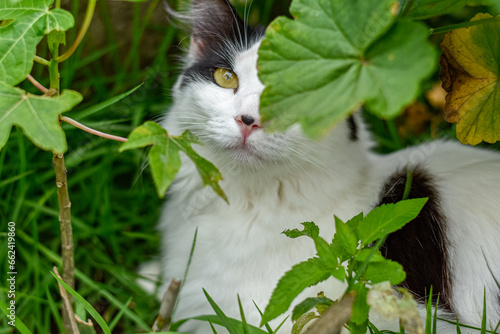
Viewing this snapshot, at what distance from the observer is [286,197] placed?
151 cm

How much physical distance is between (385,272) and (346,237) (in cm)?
10

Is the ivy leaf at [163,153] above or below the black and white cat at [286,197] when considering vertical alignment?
above

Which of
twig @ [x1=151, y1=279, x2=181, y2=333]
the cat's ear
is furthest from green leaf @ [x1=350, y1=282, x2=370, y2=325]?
the cat's ear

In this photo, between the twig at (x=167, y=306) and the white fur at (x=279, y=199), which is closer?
the twig at (x=167, y=306)

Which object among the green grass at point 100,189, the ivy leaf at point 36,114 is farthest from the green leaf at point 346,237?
the green grass at point 100,189

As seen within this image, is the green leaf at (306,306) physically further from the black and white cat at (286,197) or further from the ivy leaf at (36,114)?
the ivy leaf at (36,114)

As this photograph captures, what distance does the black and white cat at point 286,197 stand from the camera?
1.38 meters

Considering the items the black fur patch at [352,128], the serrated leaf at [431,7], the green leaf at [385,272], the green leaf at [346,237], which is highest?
the serrated leaf at [431,7]

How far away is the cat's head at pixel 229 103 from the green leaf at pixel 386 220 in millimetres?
376

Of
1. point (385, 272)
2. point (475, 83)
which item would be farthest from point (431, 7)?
point (385, 272)

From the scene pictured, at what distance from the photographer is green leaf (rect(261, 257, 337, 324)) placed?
0.98 metres

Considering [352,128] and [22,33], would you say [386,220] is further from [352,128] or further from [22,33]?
[22,33]

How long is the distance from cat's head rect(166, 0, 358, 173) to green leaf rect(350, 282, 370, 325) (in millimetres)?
497

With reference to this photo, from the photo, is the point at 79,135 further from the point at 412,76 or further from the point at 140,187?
the point at 412,76
